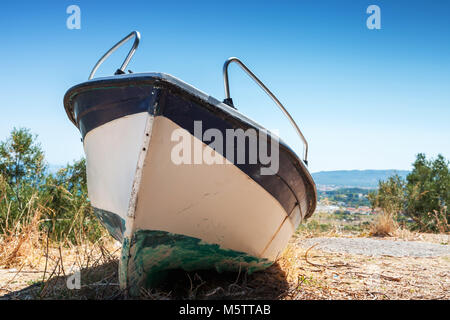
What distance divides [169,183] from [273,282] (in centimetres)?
153

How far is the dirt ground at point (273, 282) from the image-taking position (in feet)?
8.29

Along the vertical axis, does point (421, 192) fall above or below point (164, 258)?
below

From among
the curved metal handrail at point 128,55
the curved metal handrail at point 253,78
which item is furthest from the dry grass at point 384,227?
the curved metal handrail at point 128,55

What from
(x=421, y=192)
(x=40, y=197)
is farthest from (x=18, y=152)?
(x=421, y=192)

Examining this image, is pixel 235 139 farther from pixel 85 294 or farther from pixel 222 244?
pixel 85 294

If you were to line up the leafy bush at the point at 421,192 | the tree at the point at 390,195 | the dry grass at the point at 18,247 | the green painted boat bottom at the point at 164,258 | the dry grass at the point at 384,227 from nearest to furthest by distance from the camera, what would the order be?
the green painted boat bottom at the point at 164,258 < the dry grass at the point at 18,247 < the dry grass at the point at 384,227 < the tree at the point at 390,195 < the leafy bush at the point at 421,192

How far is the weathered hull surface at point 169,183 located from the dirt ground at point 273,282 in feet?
0.77

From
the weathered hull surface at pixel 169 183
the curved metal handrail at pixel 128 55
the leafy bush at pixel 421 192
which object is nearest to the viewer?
the weathered hull surface at pixel 169 183

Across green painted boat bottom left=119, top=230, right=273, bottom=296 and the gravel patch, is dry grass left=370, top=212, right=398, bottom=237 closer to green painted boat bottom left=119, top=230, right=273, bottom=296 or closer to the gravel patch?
the gravel patch

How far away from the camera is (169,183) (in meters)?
2.16

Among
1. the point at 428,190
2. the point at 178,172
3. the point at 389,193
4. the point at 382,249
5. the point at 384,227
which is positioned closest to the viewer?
the point at 178,172

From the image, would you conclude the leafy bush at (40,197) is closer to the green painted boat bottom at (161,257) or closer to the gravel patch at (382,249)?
the green painted boat bottom at (161,257)

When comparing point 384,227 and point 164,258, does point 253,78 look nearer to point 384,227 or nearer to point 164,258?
point 164,258
